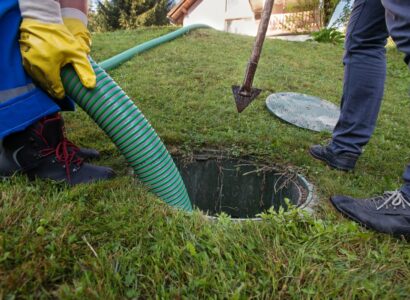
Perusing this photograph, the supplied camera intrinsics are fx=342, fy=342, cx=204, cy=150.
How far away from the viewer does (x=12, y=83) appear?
4.26 ft

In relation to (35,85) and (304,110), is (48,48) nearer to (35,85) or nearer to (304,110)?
(35,85)

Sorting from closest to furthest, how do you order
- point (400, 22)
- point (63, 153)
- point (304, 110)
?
point (400, 22) < point (63, 153) < point (304, 110)

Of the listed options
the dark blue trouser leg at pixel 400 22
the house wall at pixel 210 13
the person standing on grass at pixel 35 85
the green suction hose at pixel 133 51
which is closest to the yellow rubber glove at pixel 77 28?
the person standing on grass at pixel 35 85

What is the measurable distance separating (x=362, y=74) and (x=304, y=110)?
122cm

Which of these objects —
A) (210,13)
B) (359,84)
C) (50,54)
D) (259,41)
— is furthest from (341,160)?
(210,13)

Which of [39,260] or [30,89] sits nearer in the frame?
[39,260]

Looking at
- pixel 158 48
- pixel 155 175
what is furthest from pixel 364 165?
pixel 158 48

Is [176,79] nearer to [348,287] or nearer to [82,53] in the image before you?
[82,53]

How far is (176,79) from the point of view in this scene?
12.1 ft

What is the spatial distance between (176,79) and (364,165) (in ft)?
7.25

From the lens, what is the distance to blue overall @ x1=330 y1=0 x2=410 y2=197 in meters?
1.77

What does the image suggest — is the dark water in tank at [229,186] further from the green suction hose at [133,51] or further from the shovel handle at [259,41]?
the green suction hose at [133,51]

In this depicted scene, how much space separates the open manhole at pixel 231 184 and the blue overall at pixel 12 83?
0.95 metres

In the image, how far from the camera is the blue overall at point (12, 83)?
4.23 feet
